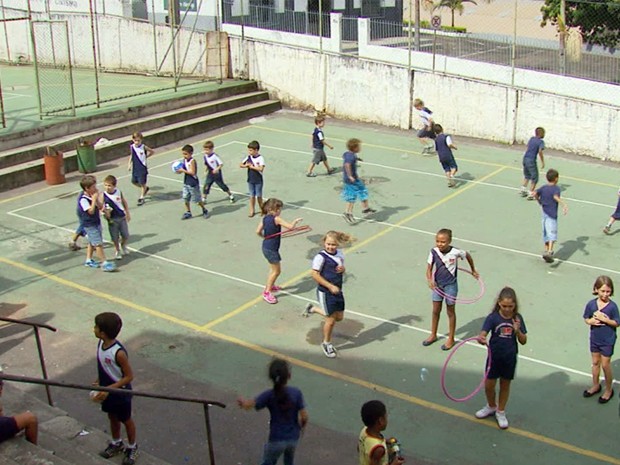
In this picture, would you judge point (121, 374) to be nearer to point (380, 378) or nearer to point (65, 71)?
point (380, 378)

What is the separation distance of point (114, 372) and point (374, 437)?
2744mm

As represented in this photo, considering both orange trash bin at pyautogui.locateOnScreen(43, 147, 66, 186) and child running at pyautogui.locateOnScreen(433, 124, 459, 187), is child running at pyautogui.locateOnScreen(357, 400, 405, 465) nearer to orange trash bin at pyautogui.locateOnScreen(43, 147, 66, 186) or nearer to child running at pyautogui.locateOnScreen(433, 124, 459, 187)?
child running at pyautogui.locateOnScreen(433, 124, 459, 187)

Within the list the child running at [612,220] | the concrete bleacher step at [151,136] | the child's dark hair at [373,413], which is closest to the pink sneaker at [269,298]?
the child's dark hair at [373,413]

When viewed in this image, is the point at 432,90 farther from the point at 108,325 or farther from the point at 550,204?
the point at 108,325

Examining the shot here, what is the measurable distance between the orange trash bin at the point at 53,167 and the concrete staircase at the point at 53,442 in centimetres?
1071

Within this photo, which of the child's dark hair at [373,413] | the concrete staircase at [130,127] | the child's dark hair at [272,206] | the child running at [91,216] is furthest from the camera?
the concrete staircase at [130,127]

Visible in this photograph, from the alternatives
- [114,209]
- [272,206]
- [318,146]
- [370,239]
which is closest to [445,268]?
[272,206]

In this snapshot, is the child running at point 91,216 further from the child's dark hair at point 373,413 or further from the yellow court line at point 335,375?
the child's dark hair at point 373,413

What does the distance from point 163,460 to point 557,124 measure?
16554 millimetres

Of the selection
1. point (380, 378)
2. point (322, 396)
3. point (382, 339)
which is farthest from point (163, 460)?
point (382, 339)

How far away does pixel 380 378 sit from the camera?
10625mm

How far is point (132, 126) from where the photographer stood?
23.2 meters

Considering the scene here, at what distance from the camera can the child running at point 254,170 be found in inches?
637

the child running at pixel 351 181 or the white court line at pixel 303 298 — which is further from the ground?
the child running at pixel 351 181
